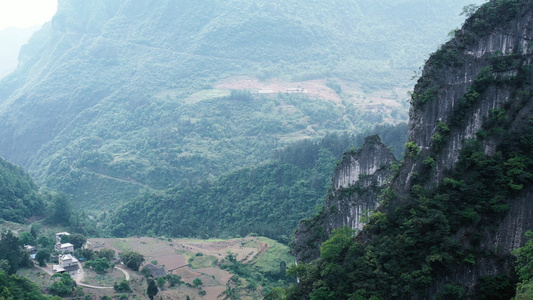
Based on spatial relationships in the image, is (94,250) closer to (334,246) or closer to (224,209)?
(224,209)

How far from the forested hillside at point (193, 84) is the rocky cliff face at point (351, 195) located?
53107 mm

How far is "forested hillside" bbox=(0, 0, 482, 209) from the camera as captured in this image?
96.8 metres

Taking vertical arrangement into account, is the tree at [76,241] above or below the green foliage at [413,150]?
below

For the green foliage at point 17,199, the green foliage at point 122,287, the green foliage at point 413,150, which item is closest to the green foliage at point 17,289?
the green foliage at point 122,287

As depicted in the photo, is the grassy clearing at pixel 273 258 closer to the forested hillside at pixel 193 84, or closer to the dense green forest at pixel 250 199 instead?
the dense green forest at pixel 250 199

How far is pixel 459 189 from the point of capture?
25516mm

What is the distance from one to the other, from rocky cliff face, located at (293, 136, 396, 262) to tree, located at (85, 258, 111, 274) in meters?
20.0

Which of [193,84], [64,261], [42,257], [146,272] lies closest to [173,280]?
[146,272]

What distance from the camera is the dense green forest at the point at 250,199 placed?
63844 mm

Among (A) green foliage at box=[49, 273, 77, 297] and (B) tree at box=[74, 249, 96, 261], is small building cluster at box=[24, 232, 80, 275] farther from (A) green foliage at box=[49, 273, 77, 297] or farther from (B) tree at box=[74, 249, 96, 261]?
(A) green foliage at box=[49, 273, 77, 297]

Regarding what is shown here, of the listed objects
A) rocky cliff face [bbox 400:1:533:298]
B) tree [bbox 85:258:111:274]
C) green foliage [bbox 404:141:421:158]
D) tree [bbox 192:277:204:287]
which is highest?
rocky cliff face [bbox 400:1:533:298]

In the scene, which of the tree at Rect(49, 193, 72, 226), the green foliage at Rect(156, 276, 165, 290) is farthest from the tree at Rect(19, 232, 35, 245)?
the green foliage at Rect(156, 276, 165, 290)

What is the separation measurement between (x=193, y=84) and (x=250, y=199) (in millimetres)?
63277

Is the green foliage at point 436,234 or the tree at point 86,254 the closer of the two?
the green foliage at point 436,234
